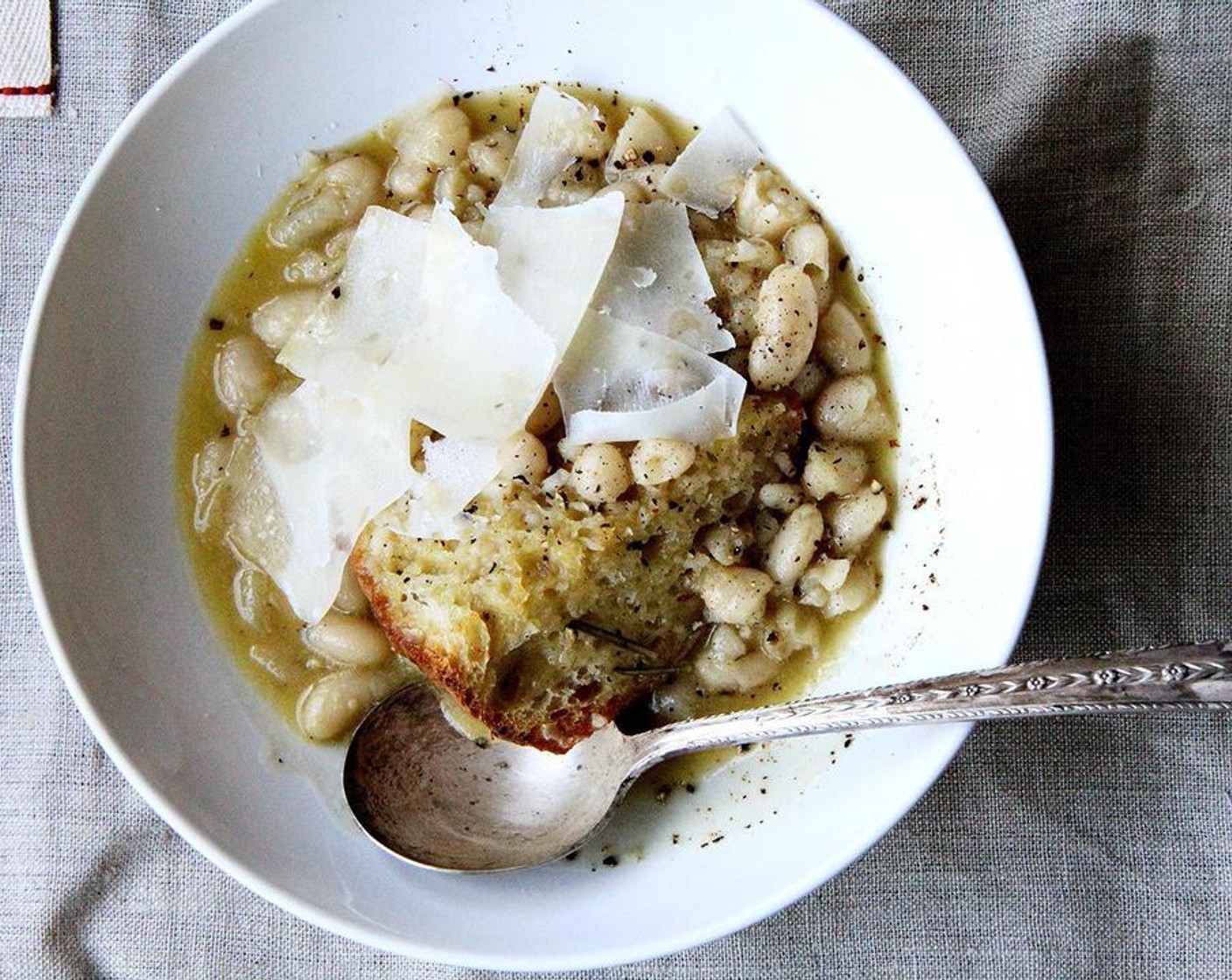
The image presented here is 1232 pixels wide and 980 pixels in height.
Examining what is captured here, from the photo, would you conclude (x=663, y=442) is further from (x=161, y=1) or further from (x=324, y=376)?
(x=161, y=1)

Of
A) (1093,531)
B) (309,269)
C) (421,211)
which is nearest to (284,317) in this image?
(309,269)

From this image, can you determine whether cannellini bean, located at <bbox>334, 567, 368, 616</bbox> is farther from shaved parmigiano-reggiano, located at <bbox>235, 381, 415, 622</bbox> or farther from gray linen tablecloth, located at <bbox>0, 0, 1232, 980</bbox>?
gray linen tablecloth, located at <bbox>0, 0, 1232, 980</bbox>

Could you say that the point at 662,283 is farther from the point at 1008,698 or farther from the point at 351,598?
the point at 1008,698

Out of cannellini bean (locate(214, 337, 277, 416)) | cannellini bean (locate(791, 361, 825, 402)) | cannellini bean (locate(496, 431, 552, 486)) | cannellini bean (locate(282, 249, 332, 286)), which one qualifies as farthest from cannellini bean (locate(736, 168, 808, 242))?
cannellini bean (locate(214, 337, 277, 416))

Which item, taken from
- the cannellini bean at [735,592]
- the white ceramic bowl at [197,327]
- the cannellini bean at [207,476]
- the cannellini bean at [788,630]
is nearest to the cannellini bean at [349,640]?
the white ceramic bowl at [197,327]

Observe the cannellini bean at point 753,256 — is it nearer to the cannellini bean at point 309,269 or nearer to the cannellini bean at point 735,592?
the cannellini bean at point 735,592
